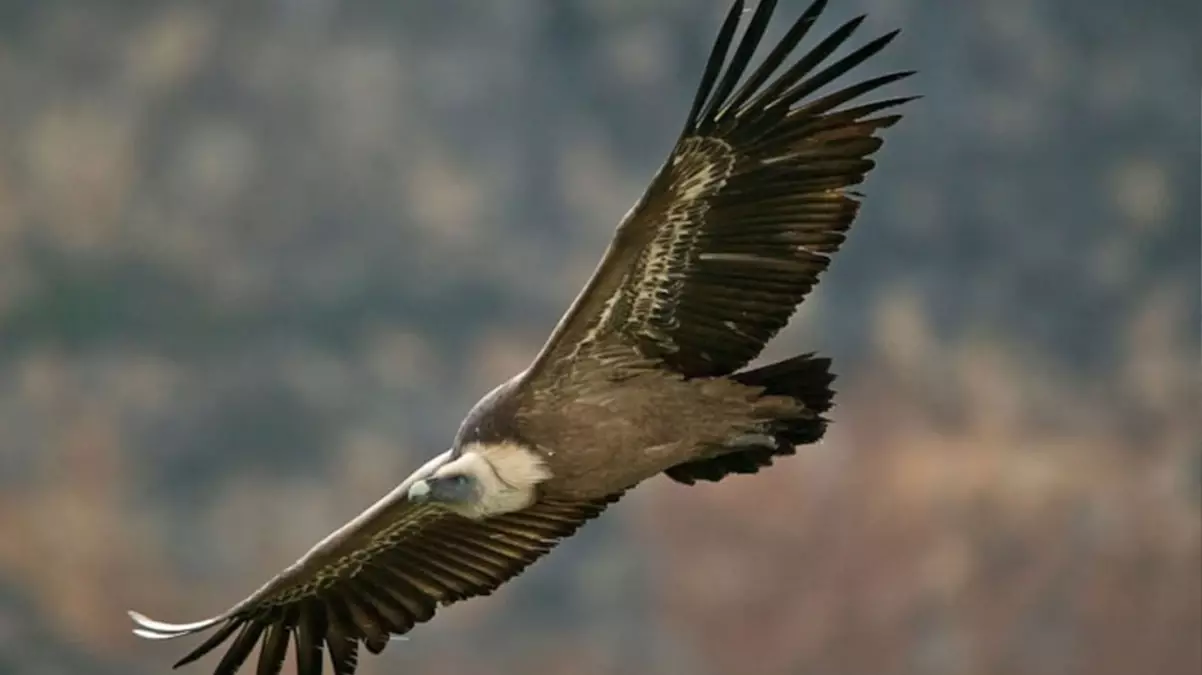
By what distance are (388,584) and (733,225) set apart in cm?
87

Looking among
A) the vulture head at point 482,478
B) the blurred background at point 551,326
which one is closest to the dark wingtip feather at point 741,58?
the vulture head at point 482,478

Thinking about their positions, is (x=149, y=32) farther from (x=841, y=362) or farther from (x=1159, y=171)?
(x=1159, y=171)

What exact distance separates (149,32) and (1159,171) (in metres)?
2.35

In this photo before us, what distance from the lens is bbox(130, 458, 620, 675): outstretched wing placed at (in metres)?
2.62

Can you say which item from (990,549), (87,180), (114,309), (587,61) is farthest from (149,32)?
(990,549)

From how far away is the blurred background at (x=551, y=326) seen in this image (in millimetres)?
3514

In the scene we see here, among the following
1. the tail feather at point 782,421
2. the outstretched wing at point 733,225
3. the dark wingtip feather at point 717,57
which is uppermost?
the dark wingtip feather at point 717,57

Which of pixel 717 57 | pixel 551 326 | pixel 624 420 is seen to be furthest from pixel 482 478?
pixel 551 326

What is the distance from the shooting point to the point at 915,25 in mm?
3768

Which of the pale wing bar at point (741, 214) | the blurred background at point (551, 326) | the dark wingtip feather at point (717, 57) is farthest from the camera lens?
the blurred background at point (551, 326)

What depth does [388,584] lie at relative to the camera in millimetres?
2670

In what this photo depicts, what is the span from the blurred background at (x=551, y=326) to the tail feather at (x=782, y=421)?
1.13 meters

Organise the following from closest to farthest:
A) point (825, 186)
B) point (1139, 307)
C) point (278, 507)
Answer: point (825, 186) < point (278, 507) < point (1139, 307)

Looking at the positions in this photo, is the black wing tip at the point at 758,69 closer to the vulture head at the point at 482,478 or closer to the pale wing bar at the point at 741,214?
the pale wing bar at the point at 741,214
